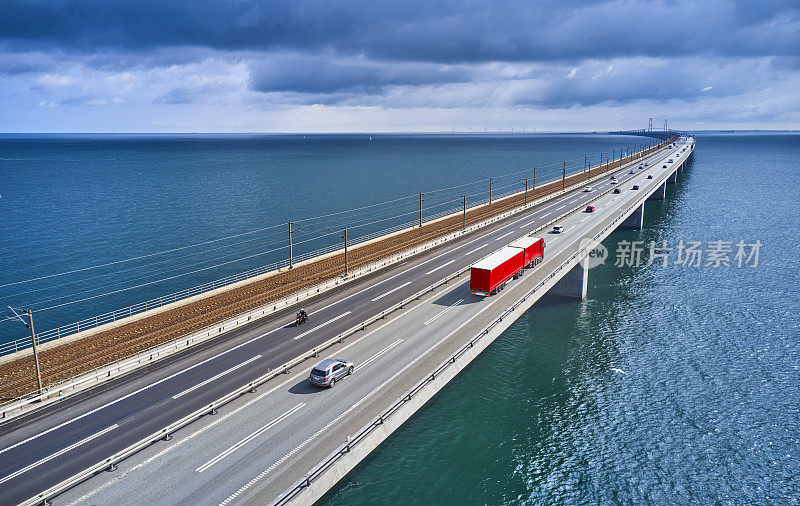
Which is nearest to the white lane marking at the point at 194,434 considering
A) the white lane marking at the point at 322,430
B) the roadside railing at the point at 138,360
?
the white lane marking at the point at 322,430

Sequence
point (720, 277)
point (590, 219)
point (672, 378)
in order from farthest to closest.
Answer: point (590, 219)
point (720, 277)
point (672, 378)

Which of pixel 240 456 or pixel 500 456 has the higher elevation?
pixel 240 456

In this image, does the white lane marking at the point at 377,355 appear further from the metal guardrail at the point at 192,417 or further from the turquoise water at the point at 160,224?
the turquoise water at the point at 160,224

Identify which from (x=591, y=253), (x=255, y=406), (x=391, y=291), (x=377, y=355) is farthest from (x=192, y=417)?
(x=591, y=253)

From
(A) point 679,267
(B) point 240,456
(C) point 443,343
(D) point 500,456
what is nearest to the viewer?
(B) point 240,456

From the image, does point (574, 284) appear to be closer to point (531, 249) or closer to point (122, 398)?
point (531, 249)

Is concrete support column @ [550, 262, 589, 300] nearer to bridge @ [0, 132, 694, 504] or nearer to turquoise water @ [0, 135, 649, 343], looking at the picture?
bridge @ [0, 132, 694, 504]

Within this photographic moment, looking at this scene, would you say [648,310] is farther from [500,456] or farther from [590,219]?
[500,456]

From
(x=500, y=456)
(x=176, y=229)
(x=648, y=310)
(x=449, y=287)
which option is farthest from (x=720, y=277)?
(x=176, y=229)
